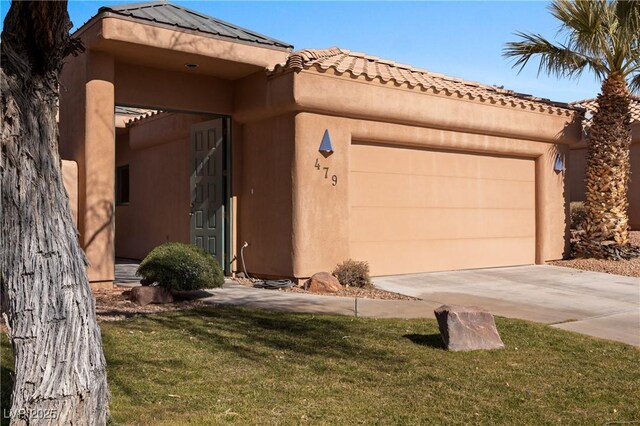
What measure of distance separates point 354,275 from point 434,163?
→ 3.50 meters

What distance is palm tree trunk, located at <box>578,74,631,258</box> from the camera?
14734 millimetres

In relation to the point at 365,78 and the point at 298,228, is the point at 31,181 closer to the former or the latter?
the point at 298,228

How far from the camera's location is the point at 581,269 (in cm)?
1384

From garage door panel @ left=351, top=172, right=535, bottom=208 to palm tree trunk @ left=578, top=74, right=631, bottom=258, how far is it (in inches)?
61.3

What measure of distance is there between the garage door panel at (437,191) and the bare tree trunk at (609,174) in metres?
1.56

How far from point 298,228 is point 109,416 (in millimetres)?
6903

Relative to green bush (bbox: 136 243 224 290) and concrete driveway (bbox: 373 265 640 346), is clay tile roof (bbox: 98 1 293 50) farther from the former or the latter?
concrete driveway (bbox: 373 265 640 346)

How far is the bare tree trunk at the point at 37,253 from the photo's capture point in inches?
147

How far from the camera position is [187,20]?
11.1 metres

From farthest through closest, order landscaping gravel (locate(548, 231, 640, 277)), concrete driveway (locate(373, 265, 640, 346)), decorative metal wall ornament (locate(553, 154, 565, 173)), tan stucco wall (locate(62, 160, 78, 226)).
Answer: decorative metal wall ornament (locate(553, 154, 565, 173))
landscaping gravel (locate(548, 231, 640, 277))
tan stucco wall (locate(62, 160, 78, 226))
concrete driveway (locate(373, 265, 640, 346))

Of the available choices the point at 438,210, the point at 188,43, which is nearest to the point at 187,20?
the point at 188,43

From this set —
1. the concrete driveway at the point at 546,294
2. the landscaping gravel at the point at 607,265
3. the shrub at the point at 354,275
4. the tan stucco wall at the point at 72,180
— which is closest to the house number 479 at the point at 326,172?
the shrub at the point at 354,275

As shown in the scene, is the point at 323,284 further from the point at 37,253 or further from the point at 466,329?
the point at 37,253

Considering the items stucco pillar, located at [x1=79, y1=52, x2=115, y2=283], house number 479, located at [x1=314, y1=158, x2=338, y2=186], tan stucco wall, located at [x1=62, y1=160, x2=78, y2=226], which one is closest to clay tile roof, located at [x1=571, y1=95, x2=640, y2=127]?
house number 479, located at [x1=314, y1=158, x2=338, y2=186]
